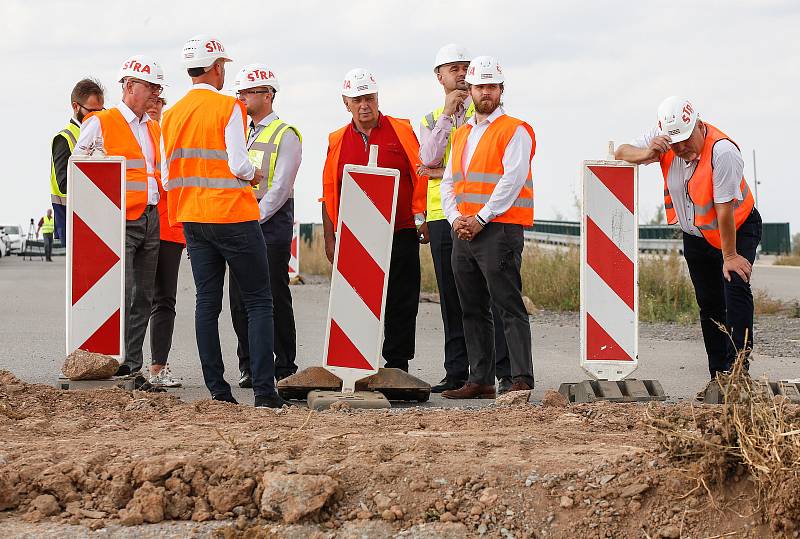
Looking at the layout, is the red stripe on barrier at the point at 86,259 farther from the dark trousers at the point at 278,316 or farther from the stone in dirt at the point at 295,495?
the stone in dirt at the point at 295,495

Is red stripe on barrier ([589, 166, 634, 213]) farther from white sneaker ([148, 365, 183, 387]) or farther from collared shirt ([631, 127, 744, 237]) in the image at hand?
white sneaker ([148, 365, 183, 387])

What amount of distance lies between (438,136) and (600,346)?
83.5 inches

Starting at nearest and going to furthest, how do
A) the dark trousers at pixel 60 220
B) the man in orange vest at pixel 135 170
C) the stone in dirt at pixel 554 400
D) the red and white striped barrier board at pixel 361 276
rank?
the stone in dirt at pixel 554 400 → the red and white striped barrier board at pixel 361 276 → the man in orange vest at pixel 135 170 → the dark trousers at pixel 60 220

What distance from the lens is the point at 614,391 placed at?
7.99 m

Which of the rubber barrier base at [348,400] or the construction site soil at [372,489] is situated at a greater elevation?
the construction site soil at [372,489]

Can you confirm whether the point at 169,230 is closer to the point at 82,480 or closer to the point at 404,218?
the point at 404,218

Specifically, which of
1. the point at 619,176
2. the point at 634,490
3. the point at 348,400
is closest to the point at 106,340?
the point at 348,400

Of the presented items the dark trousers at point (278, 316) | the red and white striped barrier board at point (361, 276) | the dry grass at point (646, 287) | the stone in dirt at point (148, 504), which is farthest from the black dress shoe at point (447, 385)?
the dry grass at point (646, 287)

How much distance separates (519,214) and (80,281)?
297cm

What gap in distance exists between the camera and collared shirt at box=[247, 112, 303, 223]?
9.55 meters

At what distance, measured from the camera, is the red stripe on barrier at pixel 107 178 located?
863cm

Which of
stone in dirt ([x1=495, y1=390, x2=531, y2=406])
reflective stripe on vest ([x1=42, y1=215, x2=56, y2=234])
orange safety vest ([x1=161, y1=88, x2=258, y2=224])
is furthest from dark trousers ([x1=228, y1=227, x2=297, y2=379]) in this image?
reflective stripe on vest ([x1=42, y1=215, x2=56, y2=234])

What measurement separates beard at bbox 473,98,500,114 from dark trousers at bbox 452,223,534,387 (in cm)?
79

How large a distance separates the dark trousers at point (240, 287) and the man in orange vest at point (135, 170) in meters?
1.01
